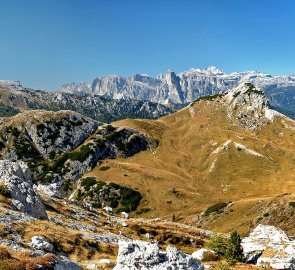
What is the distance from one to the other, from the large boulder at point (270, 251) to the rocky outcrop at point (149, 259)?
72.0ft

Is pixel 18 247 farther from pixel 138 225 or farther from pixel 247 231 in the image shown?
pixel 247 231

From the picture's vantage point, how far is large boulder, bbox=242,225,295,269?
50938mm

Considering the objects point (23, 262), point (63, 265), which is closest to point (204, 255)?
point (63, 265)

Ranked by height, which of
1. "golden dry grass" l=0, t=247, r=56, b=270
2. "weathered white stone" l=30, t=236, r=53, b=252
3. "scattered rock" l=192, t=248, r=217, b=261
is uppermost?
"golden dry grass" l=0, t=247, r=56, b=270

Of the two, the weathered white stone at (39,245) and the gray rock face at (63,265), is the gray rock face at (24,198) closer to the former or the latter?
the weathered white stone at (39,245)

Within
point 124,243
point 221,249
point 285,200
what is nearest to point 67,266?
point 124,243

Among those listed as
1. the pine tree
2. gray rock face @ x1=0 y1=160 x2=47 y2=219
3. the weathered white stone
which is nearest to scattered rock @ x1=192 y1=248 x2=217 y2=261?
the pine tree

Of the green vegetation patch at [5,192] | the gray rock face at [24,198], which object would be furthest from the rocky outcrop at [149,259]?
the green vegetation patch at [5,192]

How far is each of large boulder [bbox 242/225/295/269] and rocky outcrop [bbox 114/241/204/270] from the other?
72.0ft

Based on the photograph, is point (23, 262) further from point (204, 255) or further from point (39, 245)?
point (204, 255)

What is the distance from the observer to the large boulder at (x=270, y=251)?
167 feet

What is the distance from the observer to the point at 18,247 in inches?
1569

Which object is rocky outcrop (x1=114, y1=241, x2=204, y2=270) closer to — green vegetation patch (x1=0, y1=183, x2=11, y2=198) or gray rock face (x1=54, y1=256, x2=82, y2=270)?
gray rock face (x1=54, y1=256, x2=82, y2=270)

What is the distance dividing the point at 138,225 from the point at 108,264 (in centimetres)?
6243
